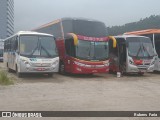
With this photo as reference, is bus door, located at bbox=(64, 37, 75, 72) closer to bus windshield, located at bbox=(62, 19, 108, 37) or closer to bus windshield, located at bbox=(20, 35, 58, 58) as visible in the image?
bus windshield, located at bbox=(62, 19, 108, 37)

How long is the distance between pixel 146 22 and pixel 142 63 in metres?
26.9

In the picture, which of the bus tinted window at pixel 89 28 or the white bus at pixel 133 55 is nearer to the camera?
the bus tinted window at pixel 89 28

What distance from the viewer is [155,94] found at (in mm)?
14305

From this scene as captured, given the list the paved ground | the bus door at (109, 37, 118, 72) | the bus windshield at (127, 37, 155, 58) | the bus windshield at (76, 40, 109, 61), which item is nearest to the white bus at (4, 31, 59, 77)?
the bus windshield at (76, 40, 109, 61)

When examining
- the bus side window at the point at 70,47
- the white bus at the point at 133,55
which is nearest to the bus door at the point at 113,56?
the white bus at the point at 133,55

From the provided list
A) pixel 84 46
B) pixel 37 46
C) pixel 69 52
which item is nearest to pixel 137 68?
pixel 84 46

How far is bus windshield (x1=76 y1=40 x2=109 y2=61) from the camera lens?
21.0 metres

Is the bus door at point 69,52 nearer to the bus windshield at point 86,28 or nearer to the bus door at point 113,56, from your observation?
the bus windshield at point 86,28

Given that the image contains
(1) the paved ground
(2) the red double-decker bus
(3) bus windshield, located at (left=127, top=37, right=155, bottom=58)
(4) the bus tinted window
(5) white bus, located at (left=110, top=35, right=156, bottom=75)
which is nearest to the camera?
(1) the paved ground

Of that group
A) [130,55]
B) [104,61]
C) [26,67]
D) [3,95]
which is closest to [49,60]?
[26,67]

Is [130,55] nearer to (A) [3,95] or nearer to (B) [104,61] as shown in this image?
(B) [104,61]

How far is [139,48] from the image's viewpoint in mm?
23141

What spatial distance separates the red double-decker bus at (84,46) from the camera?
20953 mm

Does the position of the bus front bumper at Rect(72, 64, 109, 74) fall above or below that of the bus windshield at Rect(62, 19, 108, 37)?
below
